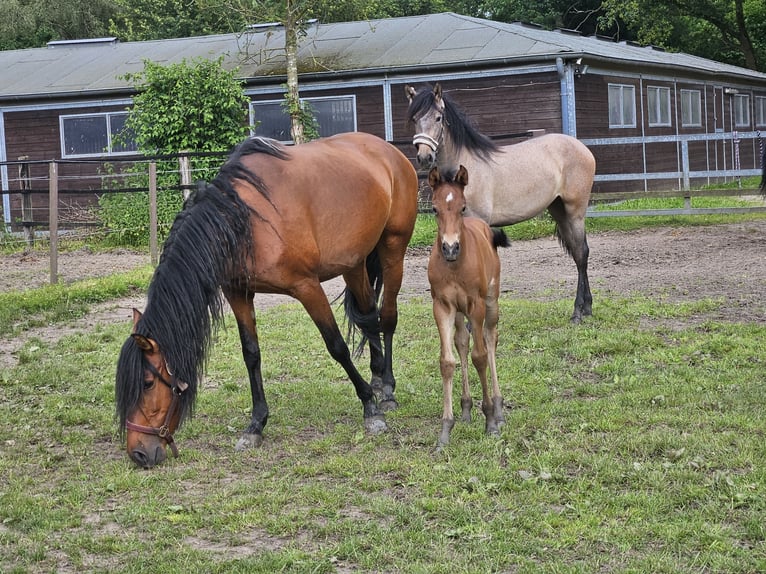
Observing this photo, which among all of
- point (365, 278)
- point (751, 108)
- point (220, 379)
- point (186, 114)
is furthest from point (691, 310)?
point (751, 108)

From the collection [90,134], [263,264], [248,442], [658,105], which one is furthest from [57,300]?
[658,105]

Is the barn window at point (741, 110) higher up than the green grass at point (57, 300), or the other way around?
the barn window at point (741, 110)

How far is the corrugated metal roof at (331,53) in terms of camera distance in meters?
18.9

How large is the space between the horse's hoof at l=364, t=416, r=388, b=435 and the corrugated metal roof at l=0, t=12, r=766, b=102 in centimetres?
1347

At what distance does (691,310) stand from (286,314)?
4.10 metres

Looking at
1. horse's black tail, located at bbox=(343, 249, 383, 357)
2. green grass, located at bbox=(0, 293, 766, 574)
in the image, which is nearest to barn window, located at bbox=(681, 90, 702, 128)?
green grass, located at bbox=(0, 293, 766, 574)

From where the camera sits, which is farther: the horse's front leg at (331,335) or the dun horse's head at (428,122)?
the dun horse's head at (428,122)

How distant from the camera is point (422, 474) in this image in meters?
4.79

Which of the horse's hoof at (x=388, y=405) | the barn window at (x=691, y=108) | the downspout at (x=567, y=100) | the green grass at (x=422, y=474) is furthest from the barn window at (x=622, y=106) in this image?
the horse's hoof at (x=388, y=405)

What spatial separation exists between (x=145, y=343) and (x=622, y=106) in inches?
701

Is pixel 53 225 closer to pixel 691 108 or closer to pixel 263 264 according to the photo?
pixel 263 264

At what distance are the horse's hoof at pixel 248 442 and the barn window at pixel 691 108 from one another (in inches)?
824

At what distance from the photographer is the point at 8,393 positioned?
723 centimetres

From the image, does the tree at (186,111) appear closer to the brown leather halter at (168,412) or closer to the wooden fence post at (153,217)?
the wooden fence post at (153,217)
